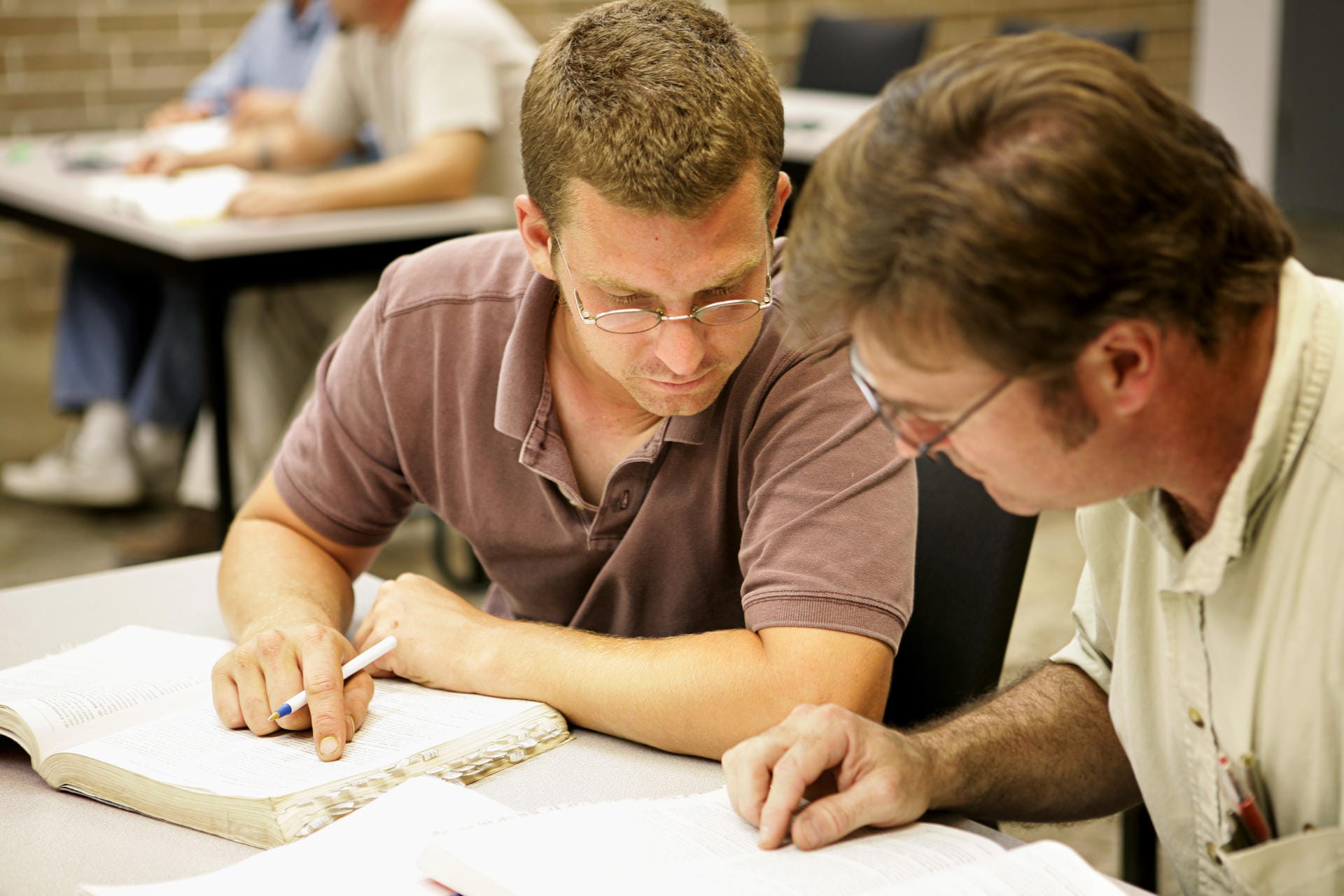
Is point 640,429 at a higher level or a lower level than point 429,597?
higher

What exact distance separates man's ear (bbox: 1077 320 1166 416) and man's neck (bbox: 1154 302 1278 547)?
0.03 metres

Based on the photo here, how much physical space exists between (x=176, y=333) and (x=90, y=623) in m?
2.50

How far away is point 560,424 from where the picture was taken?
1460 millimetres

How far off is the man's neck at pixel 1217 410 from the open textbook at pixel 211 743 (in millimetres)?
585

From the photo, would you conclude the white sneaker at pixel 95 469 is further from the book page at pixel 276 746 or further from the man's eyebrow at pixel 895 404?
the man's eyebrow at pixel 895 404

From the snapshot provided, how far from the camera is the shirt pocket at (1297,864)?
3.01 ft

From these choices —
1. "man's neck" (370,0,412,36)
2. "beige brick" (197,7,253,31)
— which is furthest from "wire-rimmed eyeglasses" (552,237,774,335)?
"beige brick" (197,7,253,31)

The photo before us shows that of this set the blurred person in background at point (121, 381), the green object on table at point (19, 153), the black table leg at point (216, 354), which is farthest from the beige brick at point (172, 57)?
the black table leg at point (216, 354)

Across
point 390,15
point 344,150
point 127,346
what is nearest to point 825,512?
point 390,15

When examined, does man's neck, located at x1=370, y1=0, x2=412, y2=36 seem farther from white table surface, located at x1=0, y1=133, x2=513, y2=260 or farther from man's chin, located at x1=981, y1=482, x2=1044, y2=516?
man's chin, located at x1=981, y1=482, x2=1044, y2=516

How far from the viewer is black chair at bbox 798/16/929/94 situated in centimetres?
512

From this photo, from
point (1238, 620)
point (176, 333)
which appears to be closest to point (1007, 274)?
point (1238, 620)

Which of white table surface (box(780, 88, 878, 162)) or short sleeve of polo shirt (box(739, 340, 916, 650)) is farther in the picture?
white table surface (box(780, 88, 878, 162))

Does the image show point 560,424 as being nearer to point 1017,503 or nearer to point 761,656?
point 761,656
